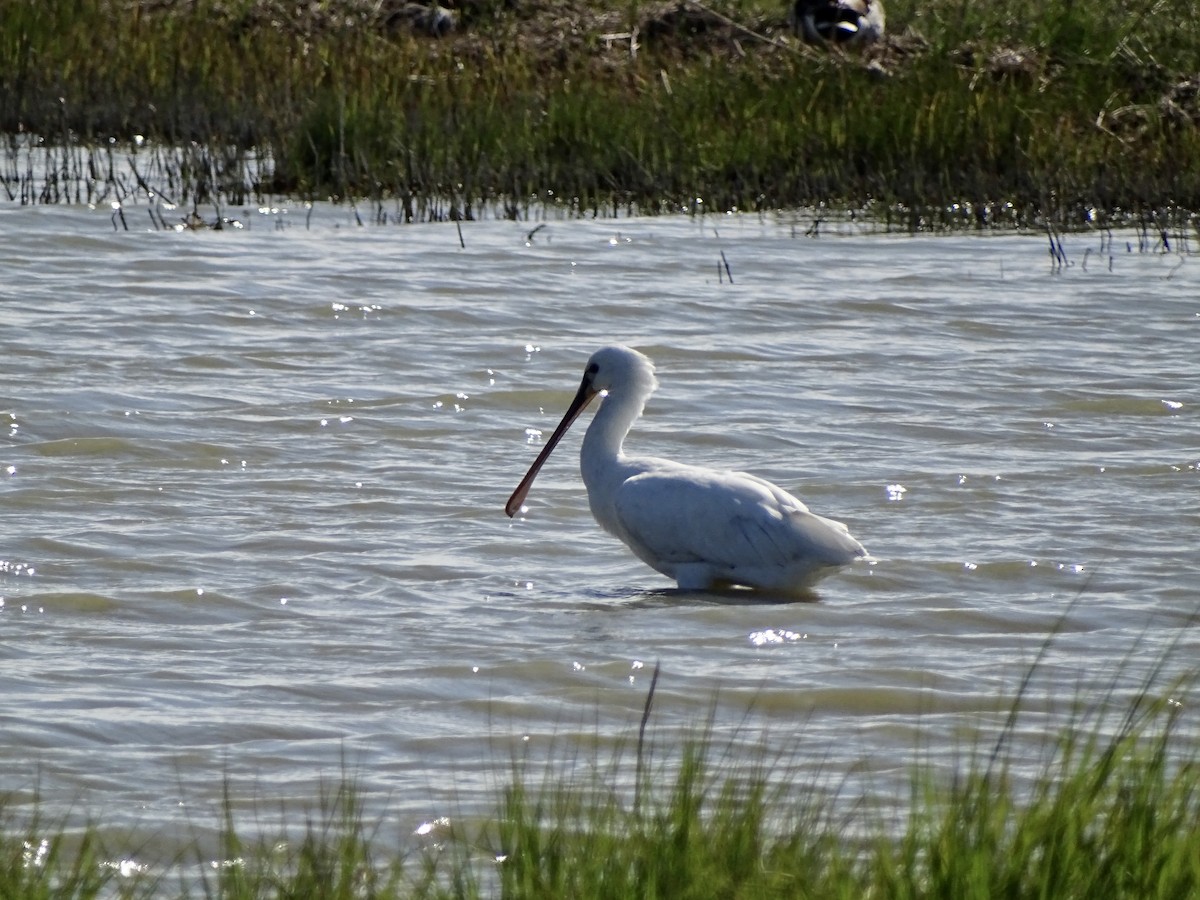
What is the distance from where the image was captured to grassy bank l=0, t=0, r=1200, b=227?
1442cm

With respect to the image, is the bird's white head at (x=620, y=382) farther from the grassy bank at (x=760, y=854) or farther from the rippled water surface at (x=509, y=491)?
the grassy bank at (x=760, y=854)

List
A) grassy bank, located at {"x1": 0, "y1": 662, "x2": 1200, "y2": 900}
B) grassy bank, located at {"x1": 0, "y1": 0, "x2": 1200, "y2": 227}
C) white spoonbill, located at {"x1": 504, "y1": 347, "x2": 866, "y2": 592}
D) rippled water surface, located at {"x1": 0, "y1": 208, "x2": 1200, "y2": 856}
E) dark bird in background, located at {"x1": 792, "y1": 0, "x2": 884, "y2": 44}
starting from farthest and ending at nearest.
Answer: dark bird in background, located at {"x1": 792, "y1": 0, "x2": 884, "y2": 44}
grassy bank, located at {"x1": 0, "y1": 0, "x2": 1200, "y2": 227}
white spoonbill, located at {"x1": 504, "y1": 347, "x2": 866, "y2": 592}
rippled water surface, located at {"x1": 0, "y1": 208, "x2": 1200, "y2": 856}
grassy bank, located at {"x1": 0, "y1": 662, "x2": 1200, "y2": 900}

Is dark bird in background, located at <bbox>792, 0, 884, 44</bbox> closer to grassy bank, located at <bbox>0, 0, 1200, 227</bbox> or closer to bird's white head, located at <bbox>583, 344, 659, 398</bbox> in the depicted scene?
grassy bank, located at <bbox>0, 0, 1200, 227</bbox>

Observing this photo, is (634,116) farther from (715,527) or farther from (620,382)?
(715,527)

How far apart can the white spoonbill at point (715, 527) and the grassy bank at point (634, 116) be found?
7315 millimetres

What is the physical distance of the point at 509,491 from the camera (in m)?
7.75

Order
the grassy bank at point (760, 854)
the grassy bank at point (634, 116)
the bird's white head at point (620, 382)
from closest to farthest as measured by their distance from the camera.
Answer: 1. the grassy bank at point (760, 854)
2. the bird's white head at point (620, 382)
3. the grassy bank at point (634, 116)

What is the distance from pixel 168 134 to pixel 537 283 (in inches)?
221

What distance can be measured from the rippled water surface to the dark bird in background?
5.41 metres

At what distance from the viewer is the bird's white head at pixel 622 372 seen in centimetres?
721

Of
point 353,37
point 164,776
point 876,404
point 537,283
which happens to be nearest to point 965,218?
point 537,283

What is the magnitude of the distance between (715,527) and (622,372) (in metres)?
0.97

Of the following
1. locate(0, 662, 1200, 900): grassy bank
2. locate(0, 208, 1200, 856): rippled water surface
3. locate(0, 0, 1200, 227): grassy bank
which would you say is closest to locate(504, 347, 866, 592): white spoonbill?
locate(0, 208, 1200, 856): rippled water surface

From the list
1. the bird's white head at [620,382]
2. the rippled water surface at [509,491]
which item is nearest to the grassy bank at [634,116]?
the rippled water surface at [509,491]
